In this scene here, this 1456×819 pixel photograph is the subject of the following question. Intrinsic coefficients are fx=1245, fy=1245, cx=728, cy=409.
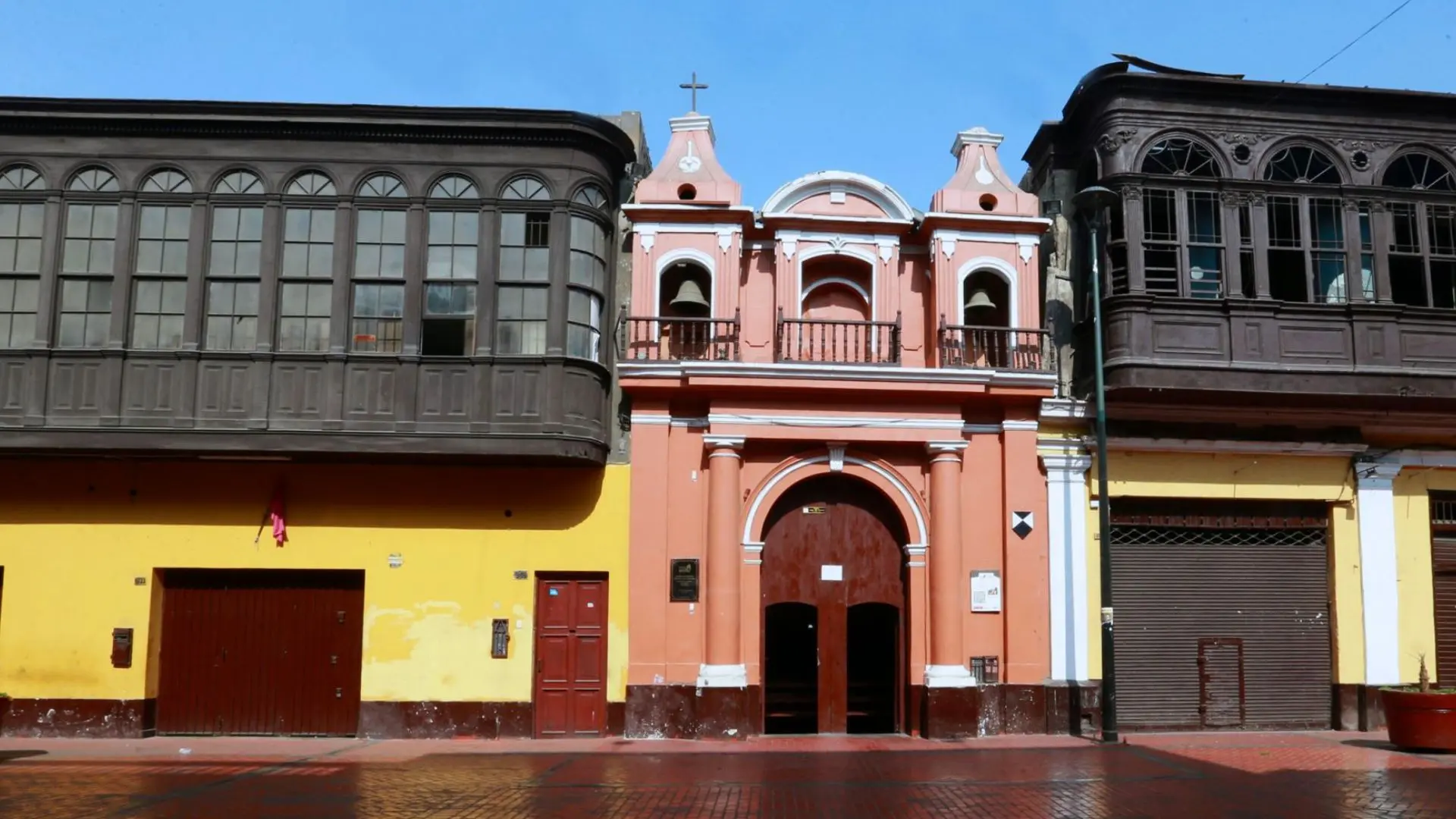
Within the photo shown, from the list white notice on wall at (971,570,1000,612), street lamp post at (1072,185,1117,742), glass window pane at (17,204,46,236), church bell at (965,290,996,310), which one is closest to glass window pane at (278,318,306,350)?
glass window pane at (17,204,46,236)

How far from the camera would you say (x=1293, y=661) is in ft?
58.7

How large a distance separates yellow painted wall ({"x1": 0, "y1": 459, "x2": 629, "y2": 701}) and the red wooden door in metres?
0.19

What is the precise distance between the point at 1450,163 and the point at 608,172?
12.3 meters

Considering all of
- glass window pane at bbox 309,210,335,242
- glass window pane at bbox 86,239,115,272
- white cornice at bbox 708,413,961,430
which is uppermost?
glass window pane at bbox 309,210,335,242

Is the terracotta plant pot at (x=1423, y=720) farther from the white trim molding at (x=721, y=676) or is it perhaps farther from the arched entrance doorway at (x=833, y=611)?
the white trim molding at (x=721, y=676)

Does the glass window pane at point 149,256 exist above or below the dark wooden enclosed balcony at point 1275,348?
above

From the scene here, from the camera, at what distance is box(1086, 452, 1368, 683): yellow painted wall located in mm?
17766

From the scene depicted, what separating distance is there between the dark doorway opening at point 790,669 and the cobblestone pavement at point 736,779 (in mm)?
→ 745

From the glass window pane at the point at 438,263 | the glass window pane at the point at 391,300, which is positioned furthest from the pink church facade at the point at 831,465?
the glass window pane at the point at 391,300

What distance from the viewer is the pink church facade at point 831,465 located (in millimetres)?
16828

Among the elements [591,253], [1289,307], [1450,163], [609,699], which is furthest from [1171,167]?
[609,699]

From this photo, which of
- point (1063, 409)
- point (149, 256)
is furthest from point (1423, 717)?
point (149, 256)

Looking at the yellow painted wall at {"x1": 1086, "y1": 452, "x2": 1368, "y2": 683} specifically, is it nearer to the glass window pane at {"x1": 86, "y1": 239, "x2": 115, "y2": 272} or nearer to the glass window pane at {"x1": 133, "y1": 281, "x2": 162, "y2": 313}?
the glass window pane at {"x1": 133, "y1": 281, "x2": 162, "y2": 313}

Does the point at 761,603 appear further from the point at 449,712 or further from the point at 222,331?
the point at 222,331
